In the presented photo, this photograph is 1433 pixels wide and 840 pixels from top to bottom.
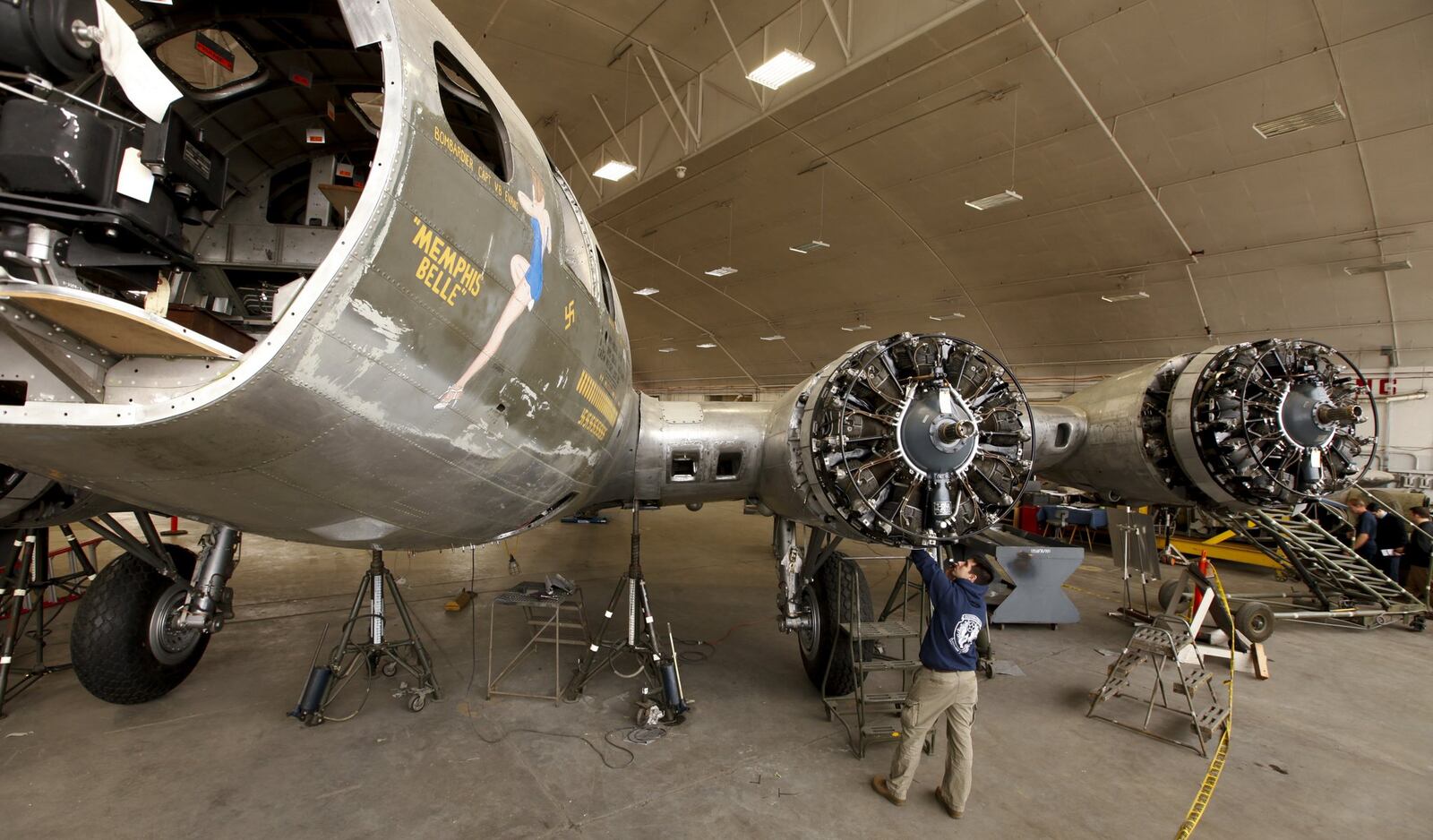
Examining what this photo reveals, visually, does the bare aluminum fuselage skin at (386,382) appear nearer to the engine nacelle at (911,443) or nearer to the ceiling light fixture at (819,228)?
the engine nacelle at (911,443)

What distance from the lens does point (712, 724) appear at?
5688mm

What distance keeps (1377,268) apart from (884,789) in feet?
62.5

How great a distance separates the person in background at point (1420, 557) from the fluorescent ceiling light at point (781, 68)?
1313 cm

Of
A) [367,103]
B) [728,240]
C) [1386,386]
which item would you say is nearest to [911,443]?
[367,103]

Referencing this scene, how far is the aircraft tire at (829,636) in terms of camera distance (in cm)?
610

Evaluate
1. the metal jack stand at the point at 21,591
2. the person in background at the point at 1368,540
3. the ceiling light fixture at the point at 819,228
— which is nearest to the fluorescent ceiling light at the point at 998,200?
the ceiling light fixture at the point at 819,228

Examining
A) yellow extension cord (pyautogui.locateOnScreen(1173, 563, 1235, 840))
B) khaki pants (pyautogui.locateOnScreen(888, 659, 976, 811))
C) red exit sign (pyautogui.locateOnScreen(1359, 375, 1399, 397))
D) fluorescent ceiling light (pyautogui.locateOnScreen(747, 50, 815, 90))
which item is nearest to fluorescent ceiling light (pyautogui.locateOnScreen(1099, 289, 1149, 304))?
Answer: red exit sign (pyautogui.locateOnScreen(1359, 375, 1399, 397))

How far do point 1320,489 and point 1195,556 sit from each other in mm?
9809

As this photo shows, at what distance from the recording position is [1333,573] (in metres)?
10.2

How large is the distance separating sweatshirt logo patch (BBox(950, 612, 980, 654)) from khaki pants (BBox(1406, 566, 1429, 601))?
38.9ft

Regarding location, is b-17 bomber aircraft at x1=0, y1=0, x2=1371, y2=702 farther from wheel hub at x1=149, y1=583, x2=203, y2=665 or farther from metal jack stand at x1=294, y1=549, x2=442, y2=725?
metal jack stand at x1=294, y1=549, x2=442, y2=725

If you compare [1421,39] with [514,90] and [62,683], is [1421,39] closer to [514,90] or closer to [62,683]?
[514,90]

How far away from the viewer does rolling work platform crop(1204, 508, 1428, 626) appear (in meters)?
9.64

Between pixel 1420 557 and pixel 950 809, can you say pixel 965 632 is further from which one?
pixel 1420 557
